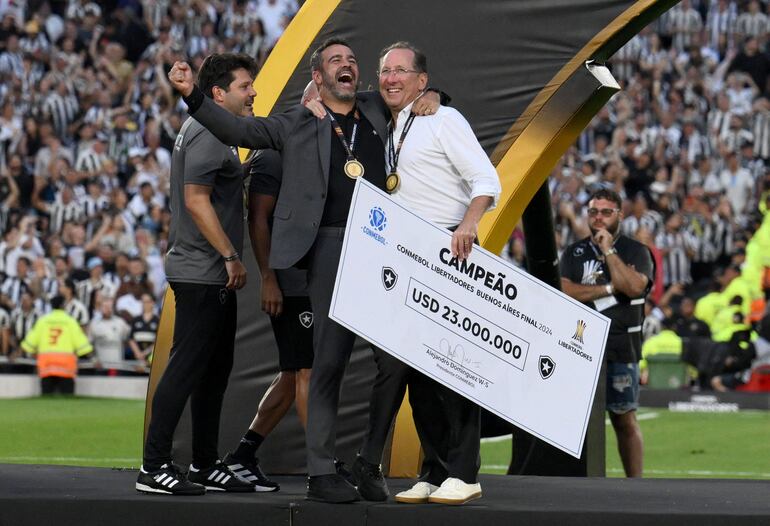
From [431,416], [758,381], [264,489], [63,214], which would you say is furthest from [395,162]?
[63,214]

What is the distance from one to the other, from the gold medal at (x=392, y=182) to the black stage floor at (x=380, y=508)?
1.31 metres

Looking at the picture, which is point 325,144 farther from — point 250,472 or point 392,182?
point 250,472

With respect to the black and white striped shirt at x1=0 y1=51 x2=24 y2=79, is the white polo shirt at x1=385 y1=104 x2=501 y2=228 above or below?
Result: below

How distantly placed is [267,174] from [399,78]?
960 millimetres

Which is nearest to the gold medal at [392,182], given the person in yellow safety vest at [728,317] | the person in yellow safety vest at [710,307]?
the person in yellow safety vest at [728,317]

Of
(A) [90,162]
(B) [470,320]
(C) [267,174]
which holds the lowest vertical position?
(B) [470,320]

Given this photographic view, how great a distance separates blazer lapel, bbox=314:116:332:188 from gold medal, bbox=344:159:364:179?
0.08m

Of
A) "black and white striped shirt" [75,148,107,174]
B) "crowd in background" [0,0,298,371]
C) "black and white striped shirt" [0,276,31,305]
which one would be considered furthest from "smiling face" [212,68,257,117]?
"black and white striped shirt" [75,148,107,174]

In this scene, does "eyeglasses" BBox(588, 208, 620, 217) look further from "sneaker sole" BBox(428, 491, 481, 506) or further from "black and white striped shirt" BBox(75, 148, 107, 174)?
"black and white striped shirt" BBox(75, 148, 107, 174)

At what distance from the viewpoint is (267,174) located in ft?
22.1

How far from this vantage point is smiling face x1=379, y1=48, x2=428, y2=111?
19.9ft

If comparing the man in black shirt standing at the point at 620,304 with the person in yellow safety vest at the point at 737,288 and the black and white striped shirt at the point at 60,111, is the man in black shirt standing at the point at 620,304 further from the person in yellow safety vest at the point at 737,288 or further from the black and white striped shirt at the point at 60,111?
the black and white striped shirt at the point at 60,111

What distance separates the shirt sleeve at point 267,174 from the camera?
22.0 feet

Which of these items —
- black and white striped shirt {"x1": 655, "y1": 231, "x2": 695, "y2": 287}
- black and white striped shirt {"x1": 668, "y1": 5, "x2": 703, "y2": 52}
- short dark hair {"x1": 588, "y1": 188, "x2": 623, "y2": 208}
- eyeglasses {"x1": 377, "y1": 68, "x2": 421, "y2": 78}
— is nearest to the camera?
eyeglasses {"x1": 377, "y1": 68, "x2": 421, "y2": 78}
